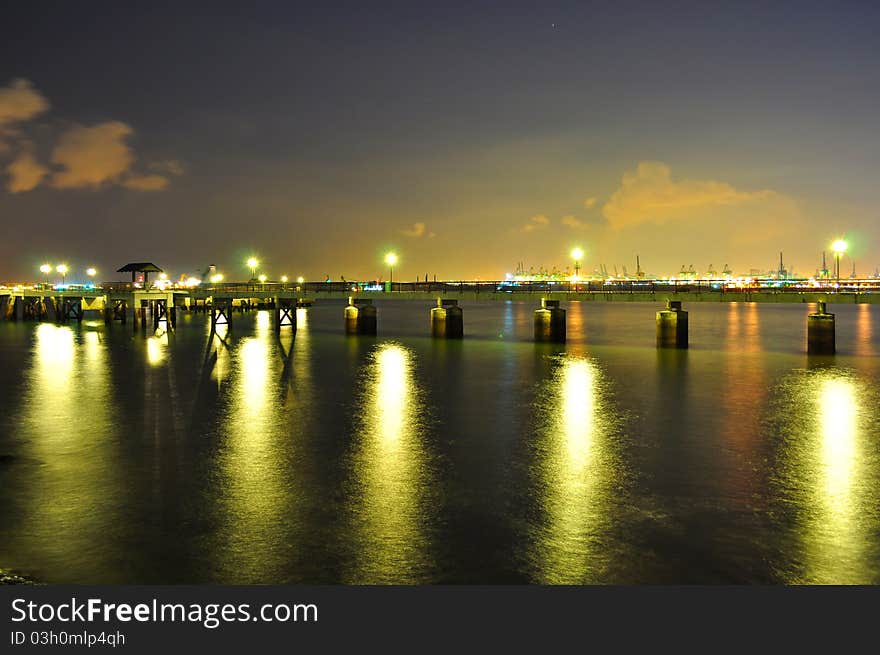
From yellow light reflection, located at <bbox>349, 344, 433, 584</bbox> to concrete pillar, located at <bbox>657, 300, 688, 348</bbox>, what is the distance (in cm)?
2890

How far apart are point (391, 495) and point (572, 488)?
413cm

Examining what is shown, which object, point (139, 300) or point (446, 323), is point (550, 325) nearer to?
point (446, 323)

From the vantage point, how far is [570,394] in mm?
30438

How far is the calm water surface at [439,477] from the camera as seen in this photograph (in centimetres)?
1117

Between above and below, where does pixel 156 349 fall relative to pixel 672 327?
below

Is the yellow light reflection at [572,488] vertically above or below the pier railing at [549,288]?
below

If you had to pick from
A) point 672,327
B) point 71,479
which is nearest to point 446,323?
point 672,327

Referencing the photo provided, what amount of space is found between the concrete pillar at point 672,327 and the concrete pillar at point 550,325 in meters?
8.69

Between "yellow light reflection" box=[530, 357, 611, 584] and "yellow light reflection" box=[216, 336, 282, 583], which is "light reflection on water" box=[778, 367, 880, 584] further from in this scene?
"yellow light reflection" box=[216, 336, 282, 583]

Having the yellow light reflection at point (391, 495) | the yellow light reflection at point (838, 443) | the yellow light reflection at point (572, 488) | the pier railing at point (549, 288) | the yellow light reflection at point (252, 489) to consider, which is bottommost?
the yellow light reflection at point (838, 443)

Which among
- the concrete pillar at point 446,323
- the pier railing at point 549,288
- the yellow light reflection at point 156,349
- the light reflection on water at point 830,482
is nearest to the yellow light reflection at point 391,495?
the light reflection on water at point 830,482

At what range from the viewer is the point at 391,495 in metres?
14.9

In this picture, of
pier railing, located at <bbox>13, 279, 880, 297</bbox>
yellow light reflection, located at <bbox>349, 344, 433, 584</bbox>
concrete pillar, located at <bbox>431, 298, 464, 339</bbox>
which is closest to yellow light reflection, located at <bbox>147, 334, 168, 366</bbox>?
pier railing, located at <bbox>13, 279, 880, 297</bbox>

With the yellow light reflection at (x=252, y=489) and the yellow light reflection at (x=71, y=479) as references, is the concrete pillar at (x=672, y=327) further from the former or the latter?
the yellow light reflection at (x=71, y=479)
